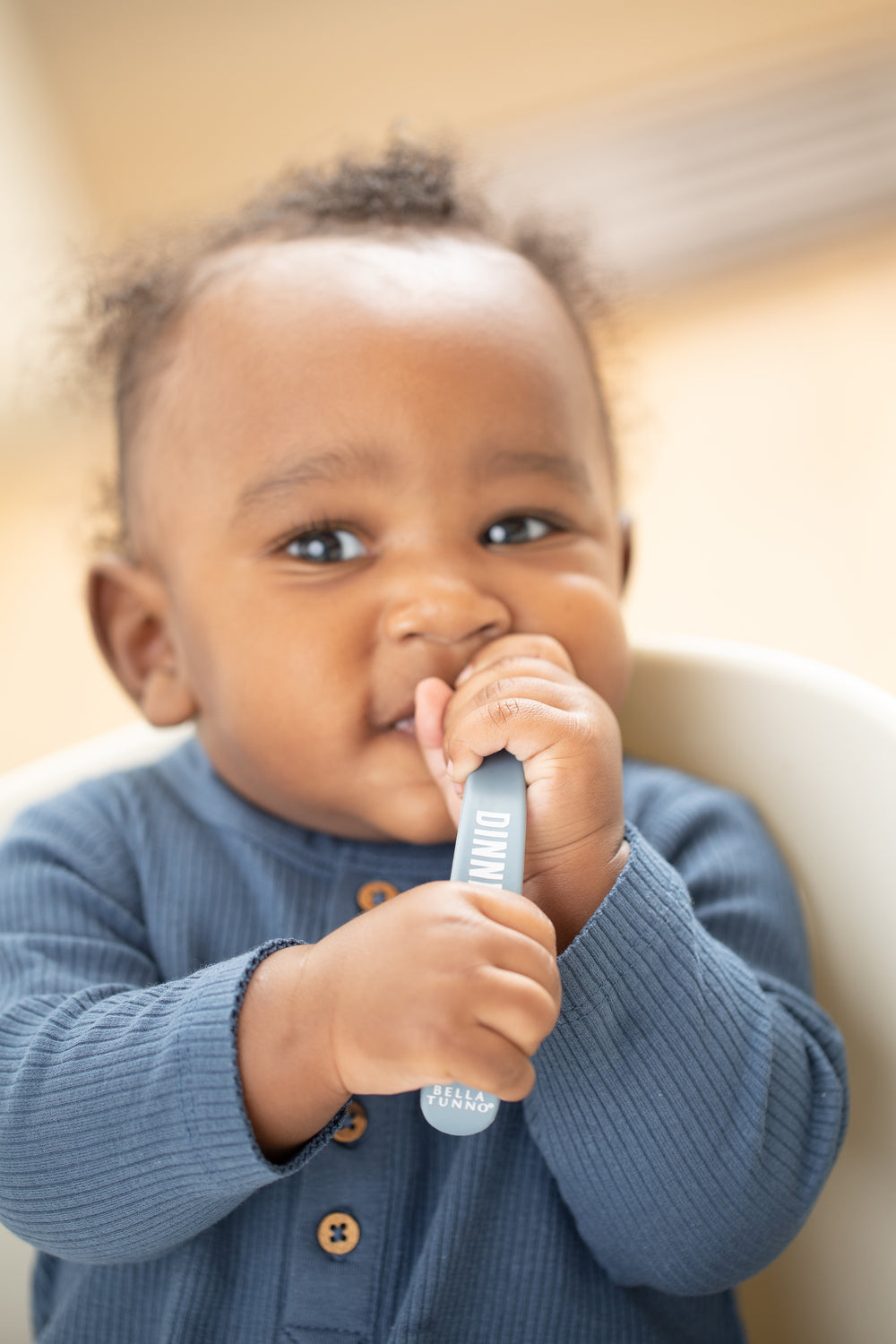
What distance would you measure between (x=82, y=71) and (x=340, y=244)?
1699mm

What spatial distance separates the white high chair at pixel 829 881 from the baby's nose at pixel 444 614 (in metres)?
0.20

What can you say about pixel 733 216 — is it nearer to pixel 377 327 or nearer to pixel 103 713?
pixel 103 713

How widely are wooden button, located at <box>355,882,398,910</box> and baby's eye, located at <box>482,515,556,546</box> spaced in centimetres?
22

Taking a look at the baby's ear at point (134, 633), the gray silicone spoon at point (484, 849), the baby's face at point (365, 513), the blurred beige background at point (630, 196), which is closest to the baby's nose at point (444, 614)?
the baby's face at point (365, 513)

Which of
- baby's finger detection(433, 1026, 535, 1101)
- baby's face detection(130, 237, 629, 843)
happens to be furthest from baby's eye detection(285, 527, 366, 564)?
baby's finger detection(433, 1026, 535, 1101)

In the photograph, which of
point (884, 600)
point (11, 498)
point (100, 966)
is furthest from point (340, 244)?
point (11, 498)

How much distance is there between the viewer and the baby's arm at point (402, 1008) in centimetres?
43

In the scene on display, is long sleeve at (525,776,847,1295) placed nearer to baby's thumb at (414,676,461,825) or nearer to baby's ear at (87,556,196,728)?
baby's thumb at (414,676,461,825)

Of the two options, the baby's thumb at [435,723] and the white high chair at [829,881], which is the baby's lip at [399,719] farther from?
the white high chair at [829,881]

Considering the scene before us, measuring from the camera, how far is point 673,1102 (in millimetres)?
566

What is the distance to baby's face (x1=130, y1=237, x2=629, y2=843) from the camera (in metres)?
0.66

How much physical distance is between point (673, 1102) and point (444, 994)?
0.20 metres

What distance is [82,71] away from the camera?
7.02 feet

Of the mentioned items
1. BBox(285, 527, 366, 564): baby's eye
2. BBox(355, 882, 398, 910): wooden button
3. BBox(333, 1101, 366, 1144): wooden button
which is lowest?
BBox(333, 1101, 366, 1144): wooden button
